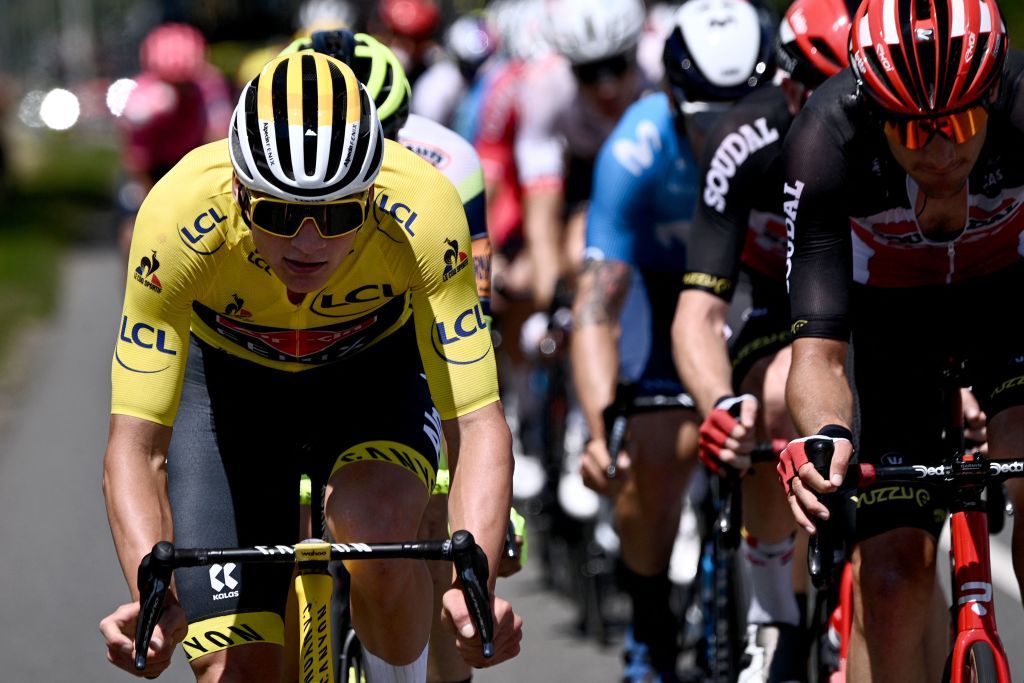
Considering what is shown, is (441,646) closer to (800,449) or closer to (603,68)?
(800,449)

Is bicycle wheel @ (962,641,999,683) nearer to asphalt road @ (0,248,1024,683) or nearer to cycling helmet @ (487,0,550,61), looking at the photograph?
asphalt road @ (0,248,1024,683)

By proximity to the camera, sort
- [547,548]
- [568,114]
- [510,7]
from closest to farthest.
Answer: [547,548] < [568,114] < [510,7]

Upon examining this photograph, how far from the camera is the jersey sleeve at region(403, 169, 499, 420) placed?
171 inches

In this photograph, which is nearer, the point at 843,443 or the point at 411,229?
the point at 843,443

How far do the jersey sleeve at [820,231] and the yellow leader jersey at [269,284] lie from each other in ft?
2.59

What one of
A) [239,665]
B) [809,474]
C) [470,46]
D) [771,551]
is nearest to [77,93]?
[470,46]

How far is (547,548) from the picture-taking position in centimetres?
859

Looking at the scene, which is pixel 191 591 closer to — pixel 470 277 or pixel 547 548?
pixel 470 277

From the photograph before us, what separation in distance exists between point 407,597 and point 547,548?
13.4ft

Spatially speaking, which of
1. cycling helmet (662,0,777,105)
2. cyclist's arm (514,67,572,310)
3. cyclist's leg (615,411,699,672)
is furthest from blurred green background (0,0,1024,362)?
cyclist's leg (615,411,699,672)

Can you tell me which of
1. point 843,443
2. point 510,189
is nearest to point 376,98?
point 843,443

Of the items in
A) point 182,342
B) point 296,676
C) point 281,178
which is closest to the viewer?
point 281,178

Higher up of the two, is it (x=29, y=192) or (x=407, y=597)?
(x=29, y=192)

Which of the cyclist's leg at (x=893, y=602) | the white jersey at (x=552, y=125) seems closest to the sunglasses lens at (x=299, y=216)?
the cyclist's leg at (x=893, y=602)
